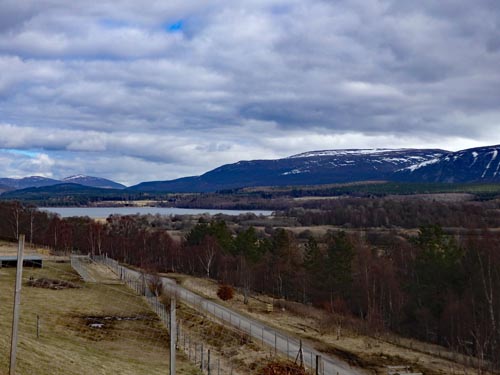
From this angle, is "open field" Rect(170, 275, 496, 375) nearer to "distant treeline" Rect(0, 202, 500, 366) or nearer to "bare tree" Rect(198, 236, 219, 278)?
"distant treeline" Rect(0, 202, 500, 366)

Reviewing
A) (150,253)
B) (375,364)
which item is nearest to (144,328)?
(375,364)

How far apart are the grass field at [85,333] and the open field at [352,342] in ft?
41.6

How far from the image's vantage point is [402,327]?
5812 centimetres

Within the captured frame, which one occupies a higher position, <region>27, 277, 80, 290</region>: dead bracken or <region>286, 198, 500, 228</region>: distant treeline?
<region>286, 198, 500, 228</region>: distant treeline

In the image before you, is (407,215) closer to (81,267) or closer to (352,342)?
(81,267)

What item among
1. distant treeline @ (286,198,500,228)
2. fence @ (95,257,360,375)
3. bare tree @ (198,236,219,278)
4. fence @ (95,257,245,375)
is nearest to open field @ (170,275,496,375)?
fence @ (95,257,360,375)

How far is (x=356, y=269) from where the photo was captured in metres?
70.6

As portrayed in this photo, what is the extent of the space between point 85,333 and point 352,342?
864 inches

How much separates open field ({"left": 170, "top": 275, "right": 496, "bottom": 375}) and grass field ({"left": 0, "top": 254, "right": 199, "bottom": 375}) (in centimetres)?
1269

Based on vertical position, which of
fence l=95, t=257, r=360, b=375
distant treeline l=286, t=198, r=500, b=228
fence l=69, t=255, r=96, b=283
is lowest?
fence l=95, t=257, r=360, b=375

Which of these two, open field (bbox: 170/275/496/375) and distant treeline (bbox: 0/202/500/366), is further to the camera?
distant treeline (bbox: 0/202/500/366)

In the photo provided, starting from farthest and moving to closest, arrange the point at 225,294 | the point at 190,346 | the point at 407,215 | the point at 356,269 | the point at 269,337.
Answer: the point at 407,215 < the point at 356,269 < the point at 225,294 < the point at 269,337 < the point at 190,346

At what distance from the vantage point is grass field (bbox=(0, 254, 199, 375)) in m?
21.1

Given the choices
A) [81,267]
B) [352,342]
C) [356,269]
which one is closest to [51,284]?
[81,267]
